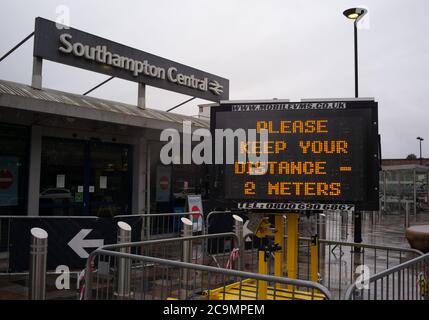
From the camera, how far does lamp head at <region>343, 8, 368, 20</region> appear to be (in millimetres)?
13531

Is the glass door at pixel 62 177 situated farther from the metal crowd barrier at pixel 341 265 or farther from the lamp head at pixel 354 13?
the lamp head at pixel 354 13

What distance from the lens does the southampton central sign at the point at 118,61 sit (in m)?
12.1

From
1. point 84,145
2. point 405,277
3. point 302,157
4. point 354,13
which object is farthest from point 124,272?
A: point 354,13

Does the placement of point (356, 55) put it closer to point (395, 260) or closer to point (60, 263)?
point (395, 260)

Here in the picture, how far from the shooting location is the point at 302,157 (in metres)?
5.96

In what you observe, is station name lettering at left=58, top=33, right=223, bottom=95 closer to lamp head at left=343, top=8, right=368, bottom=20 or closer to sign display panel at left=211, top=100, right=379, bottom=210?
lamp head at left=343, top=8, right=368, bottom=20

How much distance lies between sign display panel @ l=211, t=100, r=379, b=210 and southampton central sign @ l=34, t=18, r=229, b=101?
25.5ft

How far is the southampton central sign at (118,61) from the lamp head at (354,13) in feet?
20.6

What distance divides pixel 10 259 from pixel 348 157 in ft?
21.5

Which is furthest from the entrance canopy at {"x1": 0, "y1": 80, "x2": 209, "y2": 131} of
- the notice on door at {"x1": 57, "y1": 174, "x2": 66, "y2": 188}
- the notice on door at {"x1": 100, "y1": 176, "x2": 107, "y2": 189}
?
the notice on door at {"x1": 100, "y1": 176, "x2": 107, "y2": 189}

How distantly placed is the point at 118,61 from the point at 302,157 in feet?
32.1

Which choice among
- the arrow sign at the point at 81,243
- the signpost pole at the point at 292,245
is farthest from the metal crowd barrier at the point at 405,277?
the arrow sign at the point at 81,243

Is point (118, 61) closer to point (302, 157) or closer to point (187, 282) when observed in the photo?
point (187, 282)
